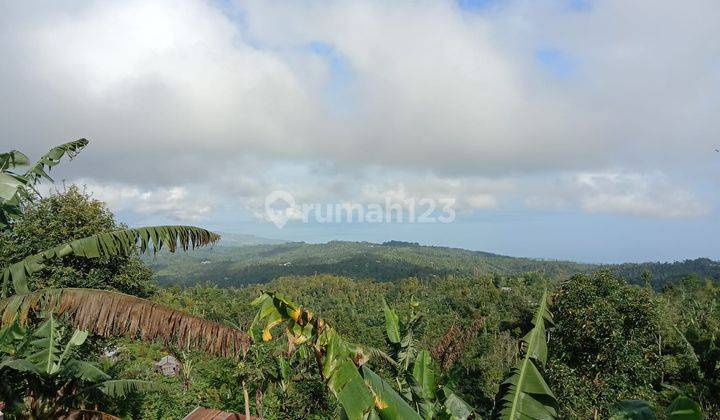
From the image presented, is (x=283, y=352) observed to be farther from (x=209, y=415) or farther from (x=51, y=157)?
(x=51, y=157)

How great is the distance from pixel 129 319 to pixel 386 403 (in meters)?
2.54

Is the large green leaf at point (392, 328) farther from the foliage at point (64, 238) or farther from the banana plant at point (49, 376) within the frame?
the foliage at point (64, 238)

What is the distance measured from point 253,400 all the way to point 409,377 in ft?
32.5

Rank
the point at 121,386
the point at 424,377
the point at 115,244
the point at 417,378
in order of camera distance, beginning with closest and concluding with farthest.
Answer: the point at 115,244, the point at 417,378, the point at 424,377, the point at 121,386

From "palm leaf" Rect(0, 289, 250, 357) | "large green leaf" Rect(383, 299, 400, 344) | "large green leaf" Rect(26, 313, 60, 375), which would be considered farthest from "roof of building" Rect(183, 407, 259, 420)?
"palm leaf" Rect(0, 289, 250, 357)

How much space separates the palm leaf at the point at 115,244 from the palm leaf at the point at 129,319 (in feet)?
1.58

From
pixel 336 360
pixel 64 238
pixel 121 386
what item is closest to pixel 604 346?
pixel 336 360

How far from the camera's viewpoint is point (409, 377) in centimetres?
525

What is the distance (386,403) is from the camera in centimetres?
354

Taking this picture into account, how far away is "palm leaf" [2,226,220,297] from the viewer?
462cm

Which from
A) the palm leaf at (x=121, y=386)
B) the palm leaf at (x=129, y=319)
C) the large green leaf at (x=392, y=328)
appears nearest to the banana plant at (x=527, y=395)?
the large green leaf at (x=392, y=328)

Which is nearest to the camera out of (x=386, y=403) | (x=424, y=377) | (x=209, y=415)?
(x=386, y=403)

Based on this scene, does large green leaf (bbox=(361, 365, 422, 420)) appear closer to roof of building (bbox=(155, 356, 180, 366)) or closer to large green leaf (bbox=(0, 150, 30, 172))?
large green leaf (bbox=(0, 150, 30, 172))

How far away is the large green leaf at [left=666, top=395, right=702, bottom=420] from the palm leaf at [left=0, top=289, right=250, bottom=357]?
3.66 metres
